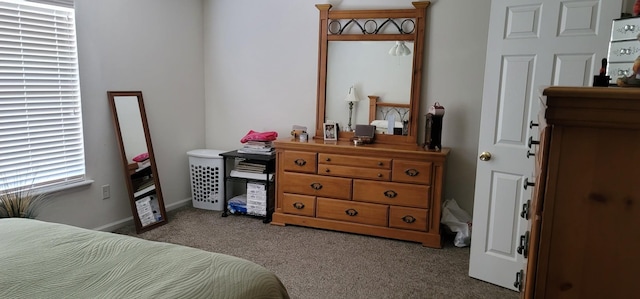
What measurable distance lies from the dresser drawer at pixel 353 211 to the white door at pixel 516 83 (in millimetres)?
883

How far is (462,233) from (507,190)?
0.89 metres

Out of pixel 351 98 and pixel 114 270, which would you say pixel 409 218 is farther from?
pixel 114 270

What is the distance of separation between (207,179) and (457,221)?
2.51 metres

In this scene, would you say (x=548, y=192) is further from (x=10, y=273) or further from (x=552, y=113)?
(x=10, y=273)

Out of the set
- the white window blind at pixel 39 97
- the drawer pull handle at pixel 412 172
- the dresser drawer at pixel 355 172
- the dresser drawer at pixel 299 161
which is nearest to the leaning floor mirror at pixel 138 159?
the white window blind at pixel 39 97

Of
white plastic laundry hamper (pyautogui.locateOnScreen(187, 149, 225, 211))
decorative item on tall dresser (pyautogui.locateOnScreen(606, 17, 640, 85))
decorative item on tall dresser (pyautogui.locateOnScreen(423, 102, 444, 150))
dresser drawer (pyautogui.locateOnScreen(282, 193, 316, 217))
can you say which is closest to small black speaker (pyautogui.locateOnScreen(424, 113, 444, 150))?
decorative item on tall dresser (pyautogui.locateOnScreen(423, 102, 444, 150))

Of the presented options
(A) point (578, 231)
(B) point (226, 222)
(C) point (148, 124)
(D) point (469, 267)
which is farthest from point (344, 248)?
(A) point (578, 231)

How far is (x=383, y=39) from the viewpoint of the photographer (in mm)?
3783

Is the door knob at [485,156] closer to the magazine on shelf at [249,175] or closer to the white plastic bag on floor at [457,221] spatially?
the white plastic bag on floor at [457,221]

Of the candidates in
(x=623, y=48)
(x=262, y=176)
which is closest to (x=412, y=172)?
(x=262, y=176)

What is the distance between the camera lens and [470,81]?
142 inches

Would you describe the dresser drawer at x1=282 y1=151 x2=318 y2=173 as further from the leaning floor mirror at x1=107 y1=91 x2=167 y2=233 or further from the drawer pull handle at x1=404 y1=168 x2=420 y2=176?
the leaning floor mirror at x1=107 y1=91 x2=167 y2=233

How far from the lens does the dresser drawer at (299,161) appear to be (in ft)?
12.0

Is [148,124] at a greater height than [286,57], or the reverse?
[286,57]
